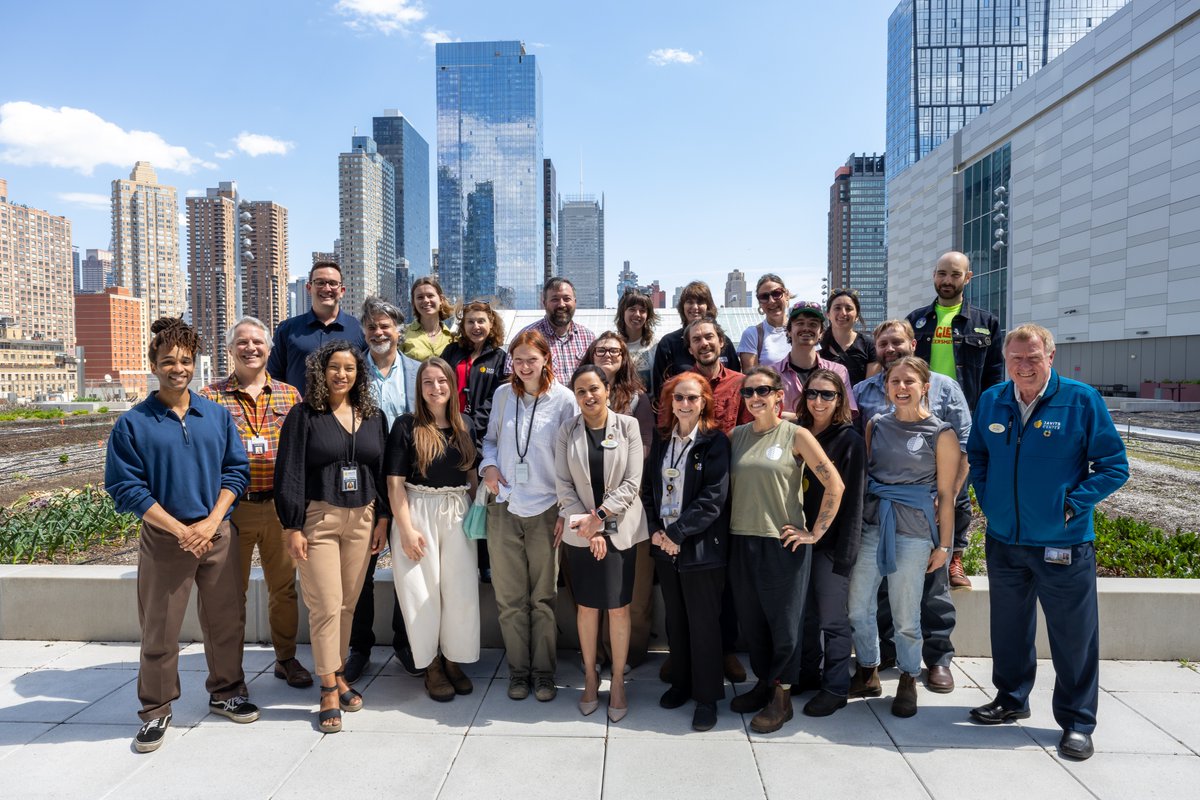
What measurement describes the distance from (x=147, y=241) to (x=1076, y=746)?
166316mm

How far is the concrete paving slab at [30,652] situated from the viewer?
460 cm

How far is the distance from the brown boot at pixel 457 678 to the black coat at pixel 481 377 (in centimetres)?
146

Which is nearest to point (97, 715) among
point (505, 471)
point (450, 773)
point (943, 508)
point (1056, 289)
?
point (450, 773)

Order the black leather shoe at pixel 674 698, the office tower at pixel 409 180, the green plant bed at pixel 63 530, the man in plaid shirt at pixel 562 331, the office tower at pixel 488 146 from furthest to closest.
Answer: the office tower at pixel 409 180 < the office tower at pixel 488 146 < the green plant bed at pixel 63 530 < the man in plaid shirt at pixel 562 331 < the black leather shoe at pixel 674 698

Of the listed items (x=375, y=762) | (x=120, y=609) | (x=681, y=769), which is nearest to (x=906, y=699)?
(x=681, y=769)

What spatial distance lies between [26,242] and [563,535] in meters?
194

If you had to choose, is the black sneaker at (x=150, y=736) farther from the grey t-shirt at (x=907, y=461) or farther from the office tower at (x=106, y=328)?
the office tower at (x=106, y=328)

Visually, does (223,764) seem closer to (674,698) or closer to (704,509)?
(674,698)

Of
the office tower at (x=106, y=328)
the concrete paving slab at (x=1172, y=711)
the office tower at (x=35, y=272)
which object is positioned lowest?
the concrete paving slab at (x=1172, y=711)

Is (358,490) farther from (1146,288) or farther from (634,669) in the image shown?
(1146,288)

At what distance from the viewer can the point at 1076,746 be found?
3398mm

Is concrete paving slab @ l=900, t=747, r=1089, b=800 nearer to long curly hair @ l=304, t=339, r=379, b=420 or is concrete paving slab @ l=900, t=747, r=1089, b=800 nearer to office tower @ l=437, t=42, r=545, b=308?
long curly hair @ l=304, t=339, r=379, b=420

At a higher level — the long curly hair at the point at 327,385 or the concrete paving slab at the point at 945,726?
the long curly hair at the point at 327,385

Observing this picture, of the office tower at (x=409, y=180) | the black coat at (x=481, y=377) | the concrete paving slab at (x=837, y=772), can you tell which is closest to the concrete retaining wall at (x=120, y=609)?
the black coat at (x=481, y=377)
